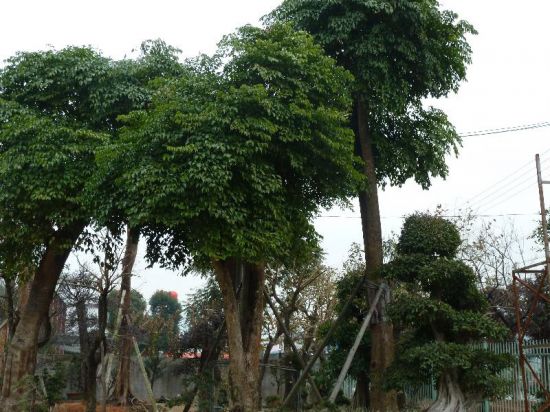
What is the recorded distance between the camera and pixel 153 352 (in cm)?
3039

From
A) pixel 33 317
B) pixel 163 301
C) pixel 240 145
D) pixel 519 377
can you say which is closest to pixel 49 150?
pixel 240 145

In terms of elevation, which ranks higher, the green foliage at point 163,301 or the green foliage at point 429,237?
the green foliage at point 163,301

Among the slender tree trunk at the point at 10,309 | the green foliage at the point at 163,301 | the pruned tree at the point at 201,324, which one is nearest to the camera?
the slender tree trunk at the point at 10,309

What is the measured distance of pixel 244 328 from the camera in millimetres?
15898

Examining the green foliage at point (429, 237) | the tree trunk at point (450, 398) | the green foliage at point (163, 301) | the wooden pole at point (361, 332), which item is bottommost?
the tree trunk at point (450, 398)

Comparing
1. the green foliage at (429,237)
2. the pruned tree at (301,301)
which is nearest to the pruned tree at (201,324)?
the pruned tree at (301,301)

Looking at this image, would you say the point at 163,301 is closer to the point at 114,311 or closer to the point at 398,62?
the point at 114,311

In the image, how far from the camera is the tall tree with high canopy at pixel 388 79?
16.4 m

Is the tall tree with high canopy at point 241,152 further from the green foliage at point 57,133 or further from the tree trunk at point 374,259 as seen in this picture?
the tree trunk at point 374,259

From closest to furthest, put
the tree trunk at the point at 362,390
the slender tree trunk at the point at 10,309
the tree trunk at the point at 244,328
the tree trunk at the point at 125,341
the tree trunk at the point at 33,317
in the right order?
1. the tree trunk at the point at 244,328
2. the tree trunk at the point at 33,317
3. the tree trunk at the point at 362,390
4. the slender tree trunk at the point at 10,309
5. the tree trunk at the point at 125,341

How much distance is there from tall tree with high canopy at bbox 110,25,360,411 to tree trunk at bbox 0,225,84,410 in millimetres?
4579

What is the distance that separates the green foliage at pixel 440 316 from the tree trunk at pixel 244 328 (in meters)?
2.97

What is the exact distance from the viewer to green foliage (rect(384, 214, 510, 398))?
13156mm

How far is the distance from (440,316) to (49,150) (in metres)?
9.12
